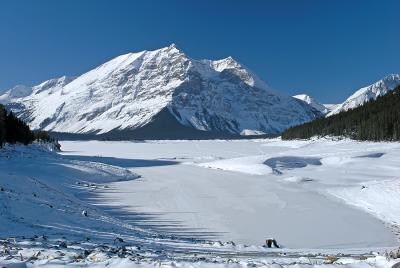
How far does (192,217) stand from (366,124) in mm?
96526

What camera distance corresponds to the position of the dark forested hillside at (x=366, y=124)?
106875mm

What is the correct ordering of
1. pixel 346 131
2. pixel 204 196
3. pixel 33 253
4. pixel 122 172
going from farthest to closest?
1. pixel 346 131
2. pixel 122 172
3. pixel 204 196
4. pixel 33 253

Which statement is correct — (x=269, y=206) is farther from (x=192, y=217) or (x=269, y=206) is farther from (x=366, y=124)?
(x=366, y=124)

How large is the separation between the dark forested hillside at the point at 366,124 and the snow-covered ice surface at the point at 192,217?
52.5 metres

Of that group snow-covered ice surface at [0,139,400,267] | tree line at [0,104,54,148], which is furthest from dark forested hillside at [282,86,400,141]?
tree line at [0,104,54,148]

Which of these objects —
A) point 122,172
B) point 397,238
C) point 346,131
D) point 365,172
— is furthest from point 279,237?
point 346,131

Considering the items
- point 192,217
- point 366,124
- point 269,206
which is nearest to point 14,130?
point 269,206

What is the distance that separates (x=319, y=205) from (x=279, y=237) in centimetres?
1139

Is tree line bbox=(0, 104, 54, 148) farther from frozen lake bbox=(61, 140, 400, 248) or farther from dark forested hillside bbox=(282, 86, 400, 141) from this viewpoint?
dark forested hillside bbox=(282, 86, 400, 141)

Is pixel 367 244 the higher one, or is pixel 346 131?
pixel 346 131

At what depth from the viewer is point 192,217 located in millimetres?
27078

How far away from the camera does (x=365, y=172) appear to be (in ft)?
180

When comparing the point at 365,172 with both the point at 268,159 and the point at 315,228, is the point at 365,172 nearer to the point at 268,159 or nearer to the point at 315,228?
the point at 268,159

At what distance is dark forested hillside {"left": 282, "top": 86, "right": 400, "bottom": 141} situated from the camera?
10688 cm
